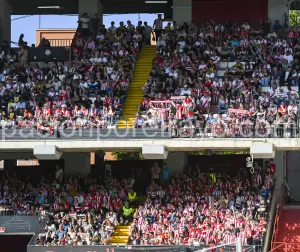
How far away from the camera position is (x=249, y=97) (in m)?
36.9

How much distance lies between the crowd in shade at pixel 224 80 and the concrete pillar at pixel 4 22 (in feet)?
24.0

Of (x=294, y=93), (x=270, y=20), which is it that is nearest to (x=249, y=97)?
(x=294, y=93)

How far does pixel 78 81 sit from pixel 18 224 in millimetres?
6191

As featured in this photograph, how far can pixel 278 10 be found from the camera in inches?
1719

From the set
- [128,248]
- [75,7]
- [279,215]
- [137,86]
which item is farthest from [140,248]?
[75,7]

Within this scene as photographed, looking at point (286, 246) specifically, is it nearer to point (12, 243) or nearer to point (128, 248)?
point (128, 248)

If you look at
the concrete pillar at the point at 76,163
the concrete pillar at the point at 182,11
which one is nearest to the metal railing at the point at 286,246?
the concrete pillar at the point at 76,163

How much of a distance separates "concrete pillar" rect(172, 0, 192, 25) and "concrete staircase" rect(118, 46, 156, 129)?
1626mm

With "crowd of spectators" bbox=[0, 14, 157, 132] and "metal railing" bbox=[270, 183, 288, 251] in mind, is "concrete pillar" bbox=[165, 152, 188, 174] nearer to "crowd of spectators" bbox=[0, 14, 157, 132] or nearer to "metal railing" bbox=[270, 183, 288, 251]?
"crowd of spectators" bbox=[0, 14, 157, 132]

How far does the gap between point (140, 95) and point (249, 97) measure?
16.3 feet

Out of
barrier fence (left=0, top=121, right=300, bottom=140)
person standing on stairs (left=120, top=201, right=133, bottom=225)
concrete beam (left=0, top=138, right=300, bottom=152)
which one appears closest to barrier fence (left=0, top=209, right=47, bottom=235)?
concrete beam (left=0, top=138, right=300, bottom=152)

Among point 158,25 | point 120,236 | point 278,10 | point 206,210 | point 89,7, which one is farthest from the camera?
point 89,7

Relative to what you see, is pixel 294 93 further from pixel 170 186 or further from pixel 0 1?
pixel 0 1

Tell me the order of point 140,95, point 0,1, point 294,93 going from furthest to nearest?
1. point 0,1
2. point 140,95
3. point 294,93
